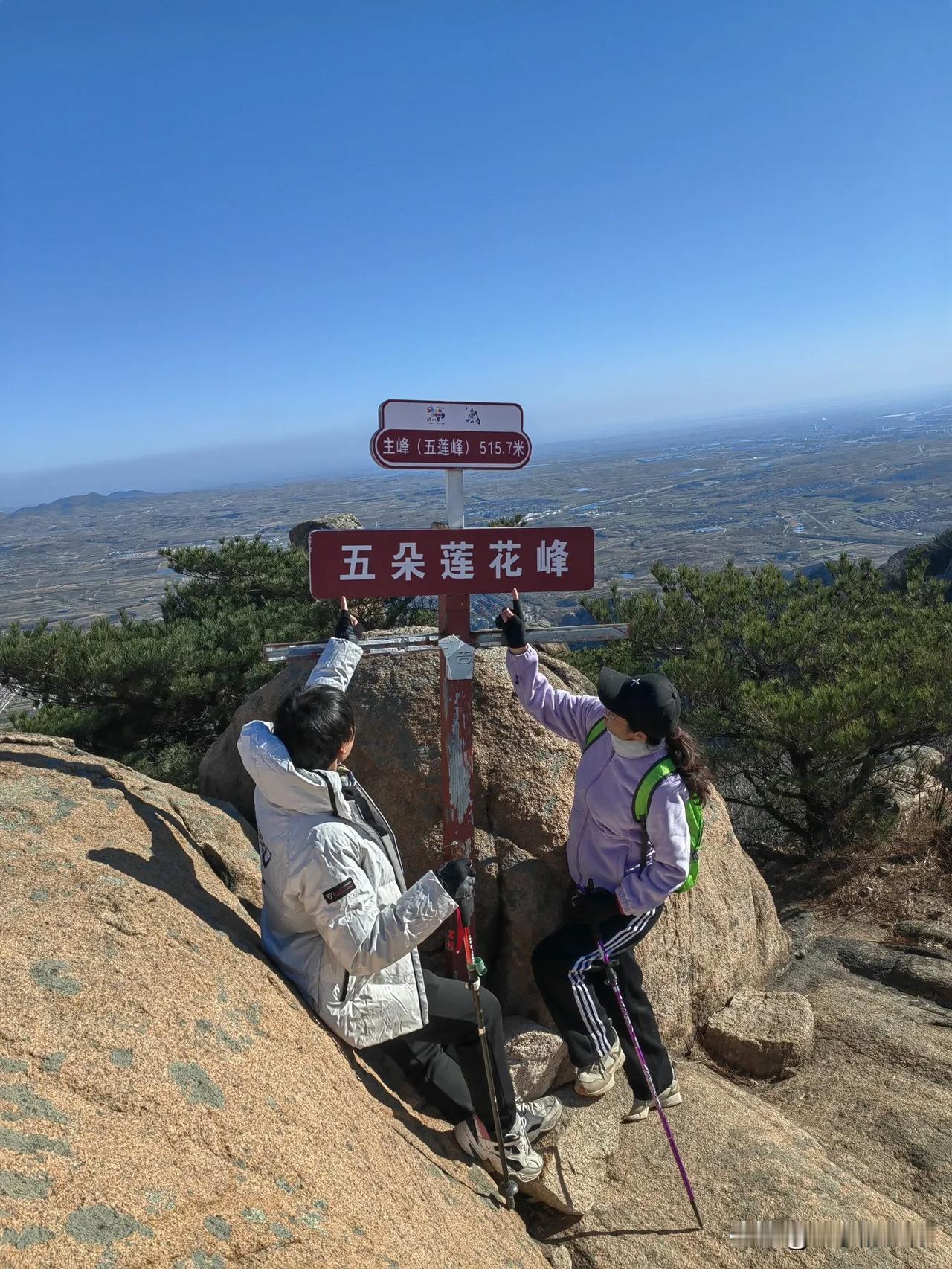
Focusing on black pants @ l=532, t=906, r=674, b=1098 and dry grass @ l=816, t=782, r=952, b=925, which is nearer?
black pants @ l=532, t=906, r=674, b=1098

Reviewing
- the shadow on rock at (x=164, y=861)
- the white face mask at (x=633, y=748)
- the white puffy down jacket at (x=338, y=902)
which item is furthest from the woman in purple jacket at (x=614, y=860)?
the shadow on rock at (x=164, y=861)

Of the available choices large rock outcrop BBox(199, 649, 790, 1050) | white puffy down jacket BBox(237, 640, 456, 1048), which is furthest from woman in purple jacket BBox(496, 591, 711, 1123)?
white puffy down jacket BBox(237, 640, 456, 1048)

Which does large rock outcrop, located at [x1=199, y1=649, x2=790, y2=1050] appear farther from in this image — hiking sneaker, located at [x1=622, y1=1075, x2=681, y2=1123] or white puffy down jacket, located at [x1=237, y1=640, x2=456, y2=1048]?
white puffy down jacket, located at [x1=237, y1=640, x2=456, y2=1048]

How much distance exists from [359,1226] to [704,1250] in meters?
1.74

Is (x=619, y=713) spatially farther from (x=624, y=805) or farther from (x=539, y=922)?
(x=539, y=922)

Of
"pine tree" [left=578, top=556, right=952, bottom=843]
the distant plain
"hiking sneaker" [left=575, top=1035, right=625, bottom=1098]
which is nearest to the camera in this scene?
"hiking sneaker" [left=575, top=1035, right=625, bottom=1098]

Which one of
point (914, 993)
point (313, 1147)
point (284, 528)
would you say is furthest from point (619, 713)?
point (284, 528)

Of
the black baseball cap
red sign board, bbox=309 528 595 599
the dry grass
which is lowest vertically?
the dry grass

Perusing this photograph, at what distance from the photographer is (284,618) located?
9758 mm

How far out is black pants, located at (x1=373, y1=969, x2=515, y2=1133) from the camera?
10.5 ft

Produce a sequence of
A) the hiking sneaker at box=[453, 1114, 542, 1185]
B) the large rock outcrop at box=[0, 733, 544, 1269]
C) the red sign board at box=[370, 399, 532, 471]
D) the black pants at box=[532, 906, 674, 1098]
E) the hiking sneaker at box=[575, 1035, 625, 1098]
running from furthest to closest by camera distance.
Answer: the red sign board at box=[370, 399, 532, 471], the hiking sneaker at box=[575, 1035, 625, 1098], the black pants at box=[532, 906, 674, 1098], the hiking sneaker at box=[453, 1114, 542, 1185], the large rock outcrop at box=[0, 733, 544, 1269]

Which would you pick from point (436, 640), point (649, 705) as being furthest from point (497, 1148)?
point (436, 640)

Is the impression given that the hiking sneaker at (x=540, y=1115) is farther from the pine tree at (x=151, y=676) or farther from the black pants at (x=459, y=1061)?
the pine tree at (x=151, y=676)

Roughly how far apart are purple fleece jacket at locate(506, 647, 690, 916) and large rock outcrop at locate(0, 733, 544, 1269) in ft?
4.25
